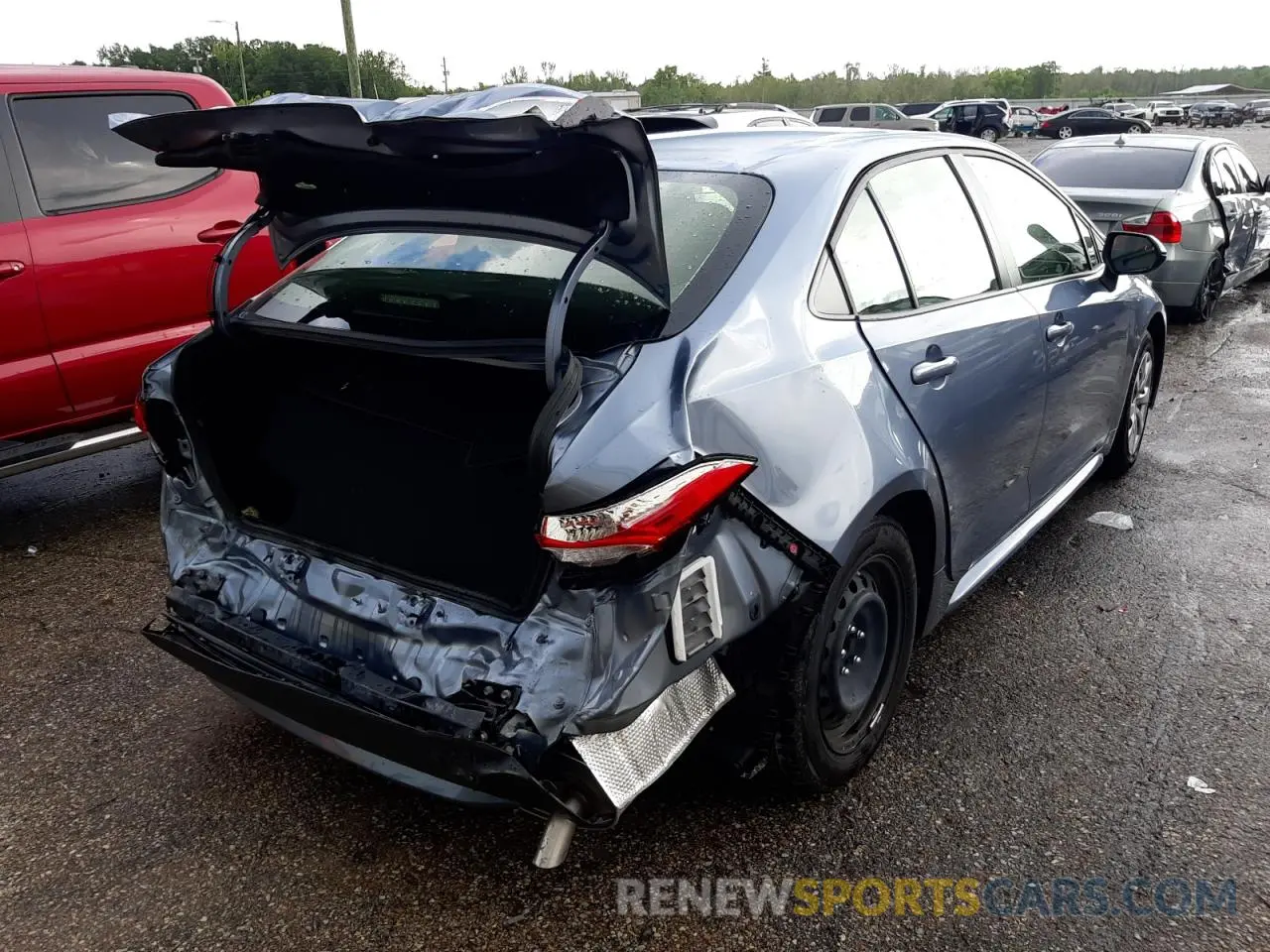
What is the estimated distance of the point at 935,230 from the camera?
121 inches

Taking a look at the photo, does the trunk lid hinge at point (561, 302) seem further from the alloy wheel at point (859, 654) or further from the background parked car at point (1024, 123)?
the background parked car at point (1024, 123)

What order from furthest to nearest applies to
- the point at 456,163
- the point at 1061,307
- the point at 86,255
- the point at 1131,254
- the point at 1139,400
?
the point at 1139,400
the point at 86,255
the point at 1131,254
the point at 1061,307
the point at 456,163

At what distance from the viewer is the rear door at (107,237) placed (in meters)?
4.42

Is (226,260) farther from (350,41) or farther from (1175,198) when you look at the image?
(350,41)

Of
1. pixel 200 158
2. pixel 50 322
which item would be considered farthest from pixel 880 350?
pixel 50 322

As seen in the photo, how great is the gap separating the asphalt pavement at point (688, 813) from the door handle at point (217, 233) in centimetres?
187

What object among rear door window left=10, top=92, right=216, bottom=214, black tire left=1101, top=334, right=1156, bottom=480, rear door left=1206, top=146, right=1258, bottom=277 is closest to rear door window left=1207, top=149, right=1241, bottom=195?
rear door left=1206, top=146, right=1258, bottom=277

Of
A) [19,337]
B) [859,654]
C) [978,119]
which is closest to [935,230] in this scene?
[859,654]

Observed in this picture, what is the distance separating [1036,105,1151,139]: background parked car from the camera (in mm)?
38812

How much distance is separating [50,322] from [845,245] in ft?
11.6

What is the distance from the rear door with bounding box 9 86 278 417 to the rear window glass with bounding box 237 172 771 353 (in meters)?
2.01

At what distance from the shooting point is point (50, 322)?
4.36 meters

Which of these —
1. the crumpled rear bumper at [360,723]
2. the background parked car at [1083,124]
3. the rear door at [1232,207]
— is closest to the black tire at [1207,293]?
the rear door at [1232,207]

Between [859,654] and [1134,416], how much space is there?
3001 mm
